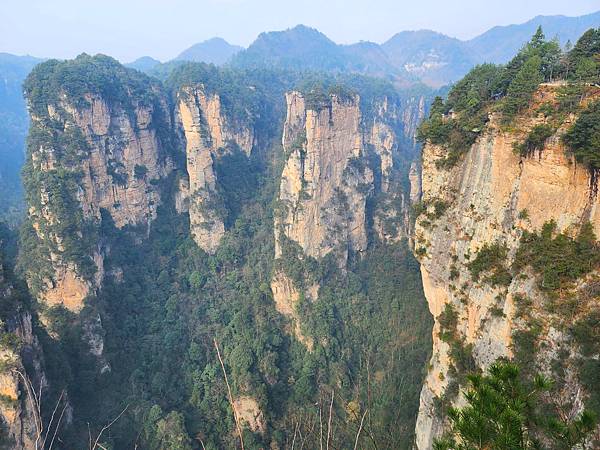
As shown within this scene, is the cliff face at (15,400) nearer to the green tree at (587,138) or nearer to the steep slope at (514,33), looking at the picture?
the green tree at (587,138)

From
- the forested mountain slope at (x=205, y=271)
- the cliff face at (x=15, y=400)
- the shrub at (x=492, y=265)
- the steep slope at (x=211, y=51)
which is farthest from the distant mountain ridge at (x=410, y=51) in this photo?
the shrub at (x=492, y=265)

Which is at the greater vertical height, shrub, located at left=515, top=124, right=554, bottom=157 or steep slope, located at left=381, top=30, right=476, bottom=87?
steep slope, located at left=381, top=30, right=476, bottom=87

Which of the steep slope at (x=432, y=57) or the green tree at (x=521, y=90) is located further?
the steep slope at (x=432, y=57)

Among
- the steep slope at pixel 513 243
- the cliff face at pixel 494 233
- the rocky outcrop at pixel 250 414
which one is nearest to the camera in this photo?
the steep slope at pixel 513 243

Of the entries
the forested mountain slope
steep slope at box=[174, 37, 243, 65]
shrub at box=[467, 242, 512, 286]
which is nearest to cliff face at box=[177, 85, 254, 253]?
the forested mountain slope

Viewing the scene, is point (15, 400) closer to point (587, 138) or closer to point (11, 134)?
point (587, 138)

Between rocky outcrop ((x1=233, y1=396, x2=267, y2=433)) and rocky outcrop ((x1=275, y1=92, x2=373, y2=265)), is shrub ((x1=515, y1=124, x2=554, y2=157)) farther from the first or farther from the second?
rocky outcrop ((x1=275, y1=92, x2=373, y2=265))

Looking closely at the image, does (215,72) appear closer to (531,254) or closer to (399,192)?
(399,192)
